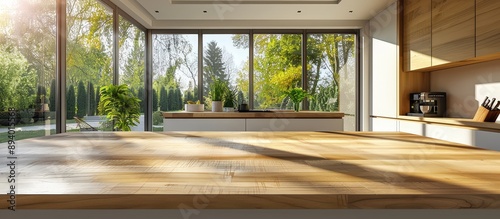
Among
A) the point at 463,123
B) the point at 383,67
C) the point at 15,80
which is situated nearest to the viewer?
the point at 15,80

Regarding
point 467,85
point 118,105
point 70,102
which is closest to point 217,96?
point 118,105

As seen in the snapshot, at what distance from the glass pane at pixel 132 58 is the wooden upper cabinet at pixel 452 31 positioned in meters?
3.74

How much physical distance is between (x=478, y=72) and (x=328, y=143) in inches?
135

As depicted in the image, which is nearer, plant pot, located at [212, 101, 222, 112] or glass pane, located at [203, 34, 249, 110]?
plant pot, located at [212, 101, 222, 112]

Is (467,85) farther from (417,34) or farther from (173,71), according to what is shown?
(173,71)

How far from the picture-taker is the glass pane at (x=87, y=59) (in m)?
3.55

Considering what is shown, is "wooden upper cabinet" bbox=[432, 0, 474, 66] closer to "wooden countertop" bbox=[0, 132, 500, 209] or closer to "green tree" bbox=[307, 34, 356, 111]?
"green tree" bbox=[307, 34, 356, 111]

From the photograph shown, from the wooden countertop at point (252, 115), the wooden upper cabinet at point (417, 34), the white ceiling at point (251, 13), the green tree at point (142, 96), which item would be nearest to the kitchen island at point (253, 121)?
the wooden countertop at point (252, 115)

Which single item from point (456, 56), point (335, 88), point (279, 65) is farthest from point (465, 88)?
point (279, 65)

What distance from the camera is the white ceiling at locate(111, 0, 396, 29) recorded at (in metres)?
4.77

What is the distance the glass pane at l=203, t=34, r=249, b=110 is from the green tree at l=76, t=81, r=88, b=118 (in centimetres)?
242

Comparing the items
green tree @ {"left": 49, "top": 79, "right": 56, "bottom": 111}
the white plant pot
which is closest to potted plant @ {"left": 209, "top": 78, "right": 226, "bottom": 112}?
the white plant pot

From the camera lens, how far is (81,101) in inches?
148

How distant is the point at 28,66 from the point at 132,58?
2406mm
